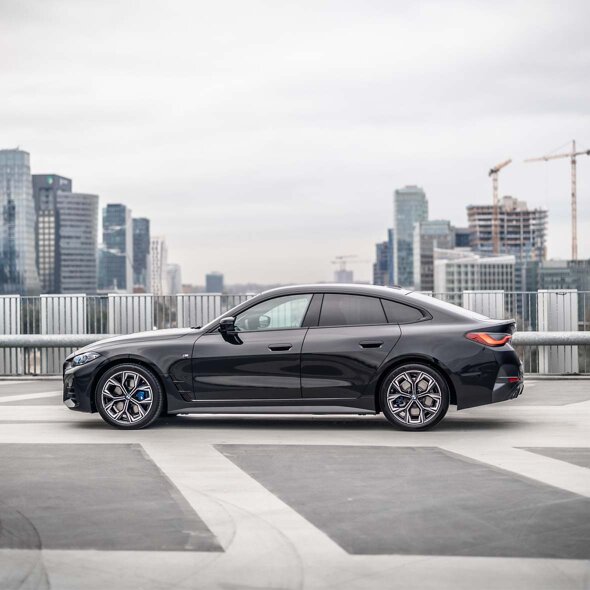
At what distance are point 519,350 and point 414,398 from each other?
8718mm

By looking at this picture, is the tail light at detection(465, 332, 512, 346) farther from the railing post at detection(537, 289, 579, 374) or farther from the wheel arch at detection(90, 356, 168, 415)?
the railing post at detection(537, 289, 579, 374)

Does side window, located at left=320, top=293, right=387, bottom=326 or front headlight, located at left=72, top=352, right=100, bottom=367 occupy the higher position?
side window, located at left=320, top=293, right=387, bottom=326

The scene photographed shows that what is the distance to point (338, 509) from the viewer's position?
6840 mm

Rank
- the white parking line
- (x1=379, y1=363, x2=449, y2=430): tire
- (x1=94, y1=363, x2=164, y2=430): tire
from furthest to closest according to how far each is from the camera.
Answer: the white parking line, (x1=94, y1=363, x2=164, y2=430): tire, (x1=379, y1=363, x2=449, y2=430): tire

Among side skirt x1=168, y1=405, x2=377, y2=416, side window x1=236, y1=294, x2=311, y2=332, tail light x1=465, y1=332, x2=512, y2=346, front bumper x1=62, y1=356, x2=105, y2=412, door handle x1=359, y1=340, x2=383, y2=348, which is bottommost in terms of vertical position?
side skirt x1=168, y1=405, x2=377, y2=416

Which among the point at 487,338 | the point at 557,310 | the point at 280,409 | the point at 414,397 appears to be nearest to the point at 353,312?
the point at 414,397

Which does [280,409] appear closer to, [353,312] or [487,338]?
[353,312]

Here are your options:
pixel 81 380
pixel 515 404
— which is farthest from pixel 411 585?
pixel 515 404

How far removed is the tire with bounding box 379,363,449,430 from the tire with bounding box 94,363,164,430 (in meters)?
2.30

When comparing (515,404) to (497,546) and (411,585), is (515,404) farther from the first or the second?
(411,585)

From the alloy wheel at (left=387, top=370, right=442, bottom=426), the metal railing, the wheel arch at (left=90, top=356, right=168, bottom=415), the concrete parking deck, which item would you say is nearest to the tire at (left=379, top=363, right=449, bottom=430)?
the alloy wheel at (left=387, top=370, right=442, bottom=426)

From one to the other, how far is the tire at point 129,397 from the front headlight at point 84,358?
0.23 metres

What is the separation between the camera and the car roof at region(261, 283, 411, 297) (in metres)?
10.9

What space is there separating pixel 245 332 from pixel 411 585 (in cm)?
597
